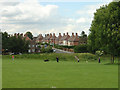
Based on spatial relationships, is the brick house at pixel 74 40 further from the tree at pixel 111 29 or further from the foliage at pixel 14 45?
the tree at pixel 111 29

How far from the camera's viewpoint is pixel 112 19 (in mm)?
46406

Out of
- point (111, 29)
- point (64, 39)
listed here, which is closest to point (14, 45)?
point (111, 29)

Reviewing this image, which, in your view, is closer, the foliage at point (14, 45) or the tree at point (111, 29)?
the tree at point (111, 29)

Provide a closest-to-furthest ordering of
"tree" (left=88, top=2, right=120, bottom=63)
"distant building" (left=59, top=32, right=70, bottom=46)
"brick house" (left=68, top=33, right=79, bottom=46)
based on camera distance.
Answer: "tree" (left=88, top=2, right=120, bottom=63), "brick house" (left=68, top=33, right=79, bottom=46), "distant building" (left=59, top=32, right=70, bottom=46)

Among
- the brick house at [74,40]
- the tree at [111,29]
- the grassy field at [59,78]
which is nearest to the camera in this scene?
the grassy field at [59,78]

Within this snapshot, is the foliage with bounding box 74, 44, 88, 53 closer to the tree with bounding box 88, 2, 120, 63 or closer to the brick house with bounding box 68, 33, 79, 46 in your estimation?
the tree with bounding box 88, 2, 120, 63

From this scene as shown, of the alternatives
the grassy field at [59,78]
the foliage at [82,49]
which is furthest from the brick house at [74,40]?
the grassy field at [59,78]

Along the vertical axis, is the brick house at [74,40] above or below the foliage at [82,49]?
above

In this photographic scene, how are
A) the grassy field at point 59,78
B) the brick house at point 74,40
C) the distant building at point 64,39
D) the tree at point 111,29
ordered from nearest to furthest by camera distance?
the grassy field at point 59,78 → the tree at point 111,29 → the brick house at point 74,40 → the distant building at point 64,39

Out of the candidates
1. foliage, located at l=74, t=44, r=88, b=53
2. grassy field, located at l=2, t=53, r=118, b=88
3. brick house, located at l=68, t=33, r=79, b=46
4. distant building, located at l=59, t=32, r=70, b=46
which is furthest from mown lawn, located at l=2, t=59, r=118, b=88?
distant building, located at l=59, t=32, r=70, b=46

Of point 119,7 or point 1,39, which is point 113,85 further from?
point 1,39

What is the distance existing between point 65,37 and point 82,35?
129 feet

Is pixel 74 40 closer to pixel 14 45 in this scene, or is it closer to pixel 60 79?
pixel 14 45

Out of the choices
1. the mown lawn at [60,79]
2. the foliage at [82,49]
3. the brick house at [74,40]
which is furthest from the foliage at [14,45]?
the brick house at [74,40]
